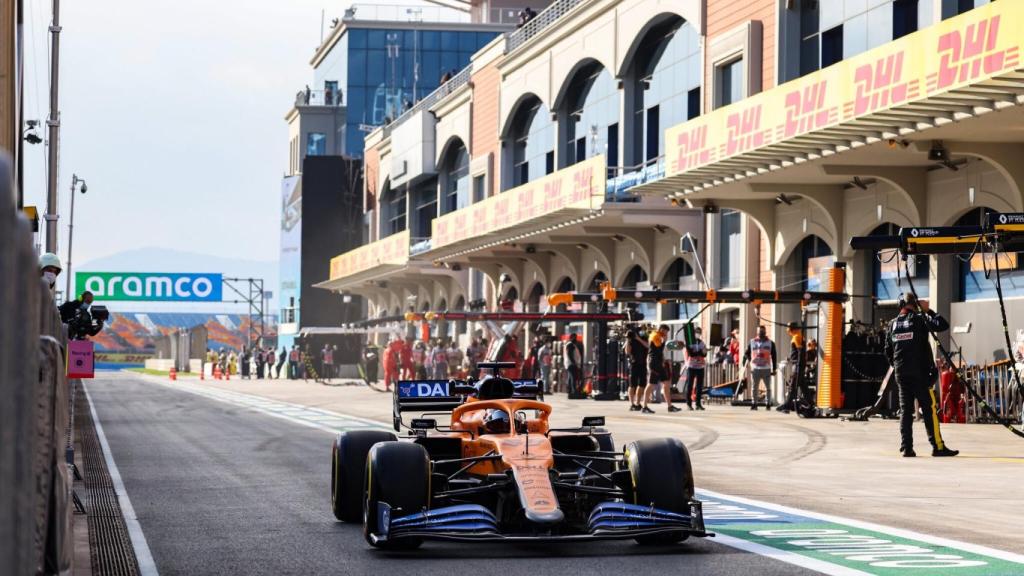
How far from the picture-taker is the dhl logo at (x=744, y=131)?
25.6m

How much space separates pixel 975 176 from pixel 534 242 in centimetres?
2012

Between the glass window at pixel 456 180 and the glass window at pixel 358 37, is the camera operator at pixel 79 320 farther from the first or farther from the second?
the glass window at pixel 358 37

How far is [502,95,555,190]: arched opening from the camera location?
156 ft

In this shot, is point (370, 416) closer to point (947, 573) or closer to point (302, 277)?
point (947, 573)

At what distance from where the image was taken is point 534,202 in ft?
126

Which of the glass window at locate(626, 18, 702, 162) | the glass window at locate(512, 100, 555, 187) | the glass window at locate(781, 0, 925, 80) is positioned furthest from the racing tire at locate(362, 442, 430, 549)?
the glass window at locate(512, 100, 555, 187)

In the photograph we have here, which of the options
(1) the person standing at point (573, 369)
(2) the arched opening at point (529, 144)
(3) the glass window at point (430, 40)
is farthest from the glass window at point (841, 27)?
(3) the glass window at point (430, 40)

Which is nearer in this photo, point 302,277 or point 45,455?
point 45,455

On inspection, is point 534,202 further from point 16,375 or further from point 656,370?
point 16,375

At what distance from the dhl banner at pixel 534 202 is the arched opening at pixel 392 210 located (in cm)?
2094

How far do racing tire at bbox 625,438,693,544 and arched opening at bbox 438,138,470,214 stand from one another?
157 feet

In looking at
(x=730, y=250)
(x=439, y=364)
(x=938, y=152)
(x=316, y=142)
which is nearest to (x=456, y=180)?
(x=439, y=364)

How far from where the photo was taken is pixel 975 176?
2462cm

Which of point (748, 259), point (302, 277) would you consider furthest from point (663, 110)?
point (302, 277)
